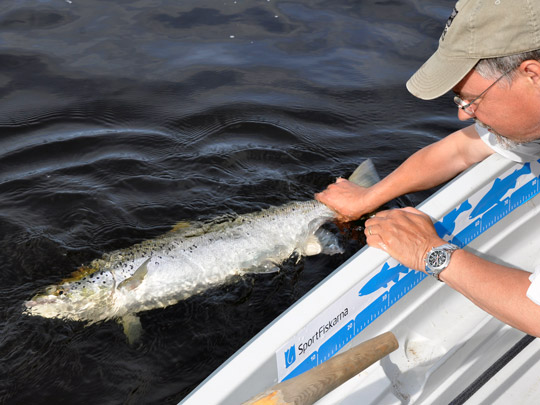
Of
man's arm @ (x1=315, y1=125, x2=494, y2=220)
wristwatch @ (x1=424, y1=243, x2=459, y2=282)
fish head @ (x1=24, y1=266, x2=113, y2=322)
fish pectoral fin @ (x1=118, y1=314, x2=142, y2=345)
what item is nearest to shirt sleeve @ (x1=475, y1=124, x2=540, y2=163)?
man's arm @ (x1=315, y1=125, x2=494, y2=220)

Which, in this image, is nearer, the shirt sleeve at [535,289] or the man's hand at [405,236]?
the shirt sleeve at [535,289]

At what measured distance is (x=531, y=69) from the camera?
2170 millimetres

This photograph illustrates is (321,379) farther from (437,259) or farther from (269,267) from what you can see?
(269,267)

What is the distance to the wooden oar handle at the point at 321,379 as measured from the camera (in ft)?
6.10

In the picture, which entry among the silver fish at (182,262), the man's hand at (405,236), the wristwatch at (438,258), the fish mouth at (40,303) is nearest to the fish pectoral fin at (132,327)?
the silver fish at (182,262)

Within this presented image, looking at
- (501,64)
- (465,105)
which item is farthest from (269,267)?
(501,64)

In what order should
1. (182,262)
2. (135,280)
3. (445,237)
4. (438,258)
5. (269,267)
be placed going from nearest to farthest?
(438,258) → (445,237) → (135,280) → (182,262) → (269,267)

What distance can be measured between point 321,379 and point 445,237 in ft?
4.38

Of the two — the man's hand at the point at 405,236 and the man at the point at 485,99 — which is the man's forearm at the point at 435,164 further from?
the man's hand at the point at 405,236

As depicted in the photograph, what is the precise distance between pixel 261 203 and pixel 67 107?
2.59 metres

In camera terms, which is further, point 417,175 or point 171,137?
point 171,137

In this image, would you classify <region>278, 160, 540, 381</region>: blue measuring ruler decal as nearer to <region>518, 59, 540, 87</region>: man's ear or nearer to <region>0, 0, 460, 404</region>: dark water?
<region>518, 59, 540, 87</region>: man's ear

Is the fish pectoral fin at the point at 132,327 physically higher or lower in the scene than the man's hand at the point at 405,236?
lower

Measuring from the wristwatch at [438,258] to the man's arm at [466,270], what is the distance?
0.8 inches
